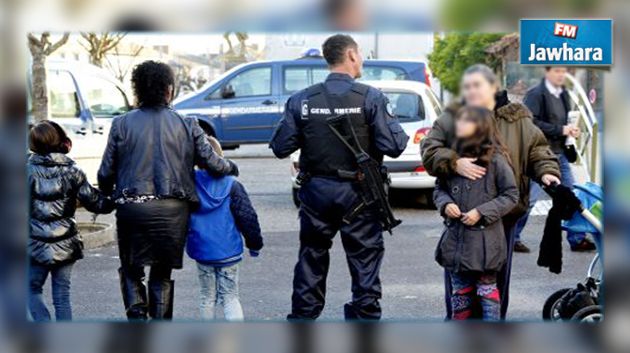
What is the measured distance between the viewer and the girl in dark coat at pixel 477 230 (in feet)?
19.4

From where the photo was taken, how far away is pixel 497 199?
19.5 feet

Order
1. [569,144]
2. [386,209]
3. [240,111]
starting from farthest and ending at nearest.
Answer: [569,144] < [240,111] < [386,209]

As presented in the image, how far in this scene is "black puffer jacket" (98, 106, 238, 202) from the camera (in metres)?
6.05

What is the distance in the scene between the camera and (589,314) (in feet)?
20.4

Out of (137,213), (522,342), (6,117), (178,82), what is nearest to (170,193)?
(137,213)

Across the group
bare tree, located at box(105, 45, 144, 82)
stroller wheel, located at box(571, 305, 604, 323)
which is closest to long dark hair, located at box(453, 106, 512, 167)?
stroller wheel, located at box(571, 305, 604, 323)

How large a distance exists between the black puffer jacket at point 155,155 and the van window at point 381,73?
1084 mm

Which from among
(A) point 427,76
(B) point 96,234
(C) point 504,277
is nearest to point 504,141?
(A) point 427,76

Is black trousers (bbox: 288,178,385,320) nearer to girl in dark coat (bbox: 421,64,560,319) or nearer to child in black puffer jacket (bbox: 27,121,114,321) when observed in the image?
girl in dark coat (bbox: 421,64,560,319)

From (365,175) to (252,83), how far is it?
1.17 meters

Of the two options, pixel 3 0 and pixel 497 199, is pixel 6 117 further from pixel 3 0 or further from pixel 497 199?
pixel 497 199

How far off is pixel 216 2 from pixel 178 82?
1.00 m

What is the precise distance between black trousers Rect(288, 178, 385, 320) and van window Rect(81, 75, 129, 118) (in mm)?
1577

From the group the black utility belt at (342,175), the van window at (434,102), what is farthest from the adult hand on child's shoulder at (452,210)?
the black utility belt at (342,175)
